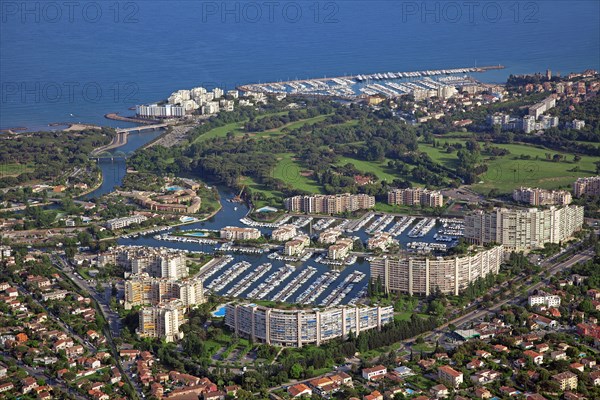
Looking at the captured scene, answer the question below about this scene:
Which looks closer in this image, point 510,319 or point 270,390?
point 270,390

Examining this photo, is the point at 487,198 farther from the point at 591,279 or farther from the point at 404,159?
the point at 591,279

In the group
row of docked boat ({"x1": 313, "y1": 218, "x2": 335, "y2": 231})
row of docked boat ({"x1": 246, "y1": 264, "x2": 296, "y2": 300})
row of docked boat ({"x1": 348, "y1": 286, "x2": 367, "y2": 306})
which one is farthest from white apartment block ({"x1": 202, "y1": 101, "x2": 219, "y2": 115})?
row of docked boat ({"x1": 348, "y1": 286, "x2": 367, "y2": 306})

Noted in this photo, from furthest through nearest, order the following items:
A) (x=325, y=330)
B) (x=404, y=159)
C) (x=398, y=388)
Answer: (x=404, y=159), (x=325, y=330), (x=398, y=388)

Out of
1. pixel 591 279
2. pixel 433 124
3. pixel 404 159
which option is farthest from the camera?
pixel 433 124

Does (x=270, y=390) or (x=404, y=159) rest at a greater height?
(x=404, y=159)

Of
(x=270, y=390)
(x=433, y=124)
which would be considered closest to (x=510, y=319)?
(x=270, y=390)

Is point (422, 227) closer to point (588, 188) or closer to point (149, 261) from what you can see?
point (588, 188)

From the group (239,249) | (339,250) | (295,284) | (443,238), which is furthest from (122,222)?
(443,238)
